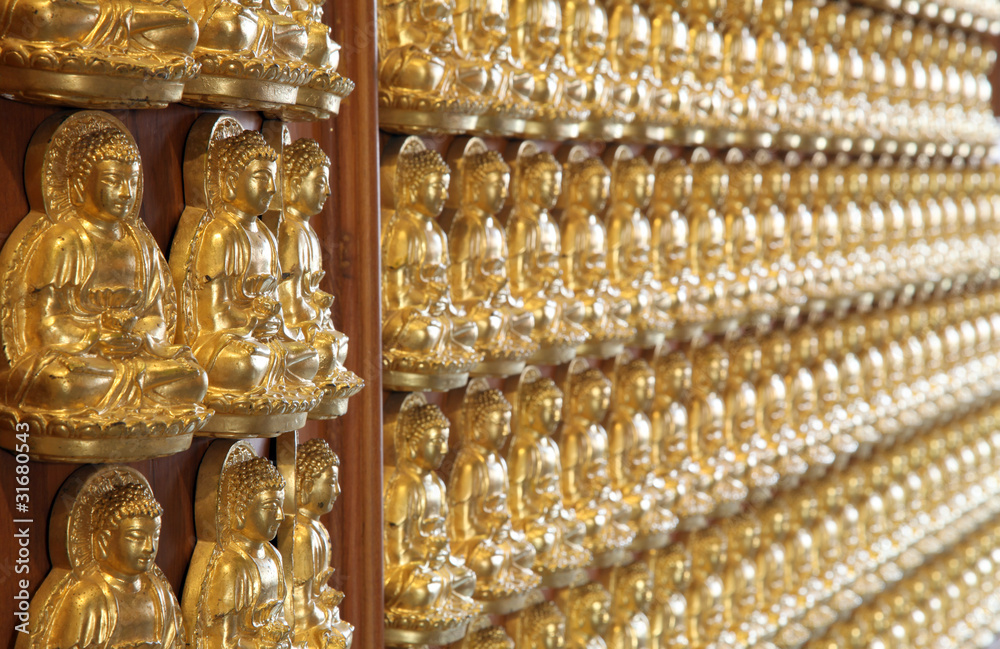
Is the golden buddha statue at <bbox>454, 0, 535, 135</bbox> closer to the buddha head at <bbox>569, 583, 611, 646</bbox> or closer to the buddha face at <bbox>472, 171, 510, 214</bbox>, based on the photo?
the buddha face at <bbox>472, 171, 510, 214</bbox>

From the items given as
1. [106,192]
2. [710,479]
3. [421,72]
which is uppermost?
[421,72]

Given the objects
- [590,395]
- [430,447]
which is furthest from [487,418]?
[590,395]

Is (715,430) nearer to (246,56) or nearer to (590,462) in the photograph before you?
(590,462)

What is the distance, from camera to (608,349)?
1199 mm

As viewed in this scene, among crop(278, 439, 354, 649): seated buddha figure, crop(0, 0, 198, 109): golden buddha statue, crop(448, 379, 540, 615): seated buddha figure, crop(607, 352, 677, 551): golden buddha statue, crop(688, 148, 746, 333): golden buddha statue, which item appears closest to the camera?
crop(0, 0, 198, 109): golden buddha statue

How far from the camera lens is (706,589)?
4.66 feet

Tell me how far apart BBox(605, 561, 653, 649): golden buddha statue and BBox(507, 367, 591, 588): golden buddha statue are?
0.16m

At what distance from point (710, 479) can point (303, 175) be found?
30.0 inches

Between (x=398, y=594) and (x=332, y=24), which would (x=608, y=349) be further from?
(x=332, y=24)

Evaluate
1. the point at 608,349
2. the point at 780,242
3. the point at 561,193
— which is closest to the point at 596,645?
the point at 608,349

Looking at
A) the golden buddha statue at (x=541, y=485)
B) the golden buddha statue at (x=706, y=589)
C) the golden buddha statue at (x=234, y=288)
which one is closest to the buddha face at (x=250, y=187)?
the golden buddha statue at (x=234, y=288)

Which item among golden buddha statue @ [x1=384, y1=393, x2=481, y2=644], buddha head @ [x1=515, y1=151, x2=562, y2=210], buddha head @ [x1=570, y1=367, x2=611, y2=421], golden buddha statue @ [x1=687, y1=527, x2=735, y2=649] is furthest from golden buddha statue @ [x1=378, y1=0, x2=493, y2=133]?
golden buddha statue @ [x1=687, y1=527, x2=735, y2=649]

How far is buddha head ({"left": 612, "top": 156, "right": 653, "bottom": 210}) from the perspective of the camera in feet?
4.06

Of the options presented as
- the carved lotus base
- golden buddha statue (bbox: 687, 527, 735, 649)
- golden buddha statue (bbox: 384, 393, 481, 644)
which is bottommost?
golden buddha statue (bbox: 687, 527, 735, 649)
